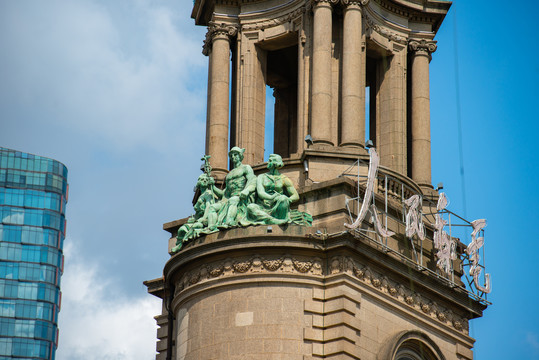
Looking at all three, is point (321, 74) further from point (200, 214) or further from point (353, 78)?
point (200, 214)

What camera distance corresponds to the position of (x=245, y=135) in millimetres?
54938

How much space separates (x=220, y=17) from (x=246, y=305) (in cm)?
1373

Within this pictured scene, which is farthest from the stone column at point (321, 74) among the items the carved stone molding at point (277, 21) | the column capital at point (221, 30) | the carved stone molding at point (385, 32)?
the column capital at point (221, 30)

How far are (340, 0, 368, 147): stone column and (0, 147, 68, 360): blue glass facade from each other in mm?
70459

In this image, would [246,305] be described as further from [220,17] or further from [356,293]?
[220,17]

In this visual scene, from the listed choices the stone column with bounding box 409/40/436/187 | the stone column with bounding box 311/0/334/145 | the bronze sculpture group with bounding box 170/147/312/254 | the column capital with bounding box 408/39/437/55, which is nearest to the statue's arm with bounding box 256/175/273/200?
the bronze sculpture group with bounding box 170/147/312/254

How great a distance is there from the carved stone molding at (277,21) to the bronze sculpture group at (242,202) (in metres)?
6.73

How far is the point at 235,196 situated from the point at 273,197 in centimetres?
138

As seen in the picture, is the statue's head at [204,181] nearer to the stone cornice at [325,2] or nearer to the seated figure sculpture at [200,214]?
the seated figure sculpture at [200,214]

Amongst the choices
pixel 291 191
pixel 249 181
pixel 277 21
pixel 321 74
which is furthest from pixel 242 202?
pixel 277 21

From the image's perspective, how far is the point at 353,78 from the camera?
175 ft

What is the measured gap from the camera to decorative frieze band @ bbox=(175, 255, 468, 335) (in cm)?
4769

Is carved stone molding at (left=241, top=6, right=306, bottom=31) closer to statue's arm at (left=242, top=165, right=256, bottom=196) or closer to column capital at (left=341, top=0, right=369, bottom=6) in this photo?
column capital at (left=341, top=0, right=369, bottom=6)

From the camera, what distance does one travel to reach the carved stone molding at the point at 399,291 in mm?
47844
